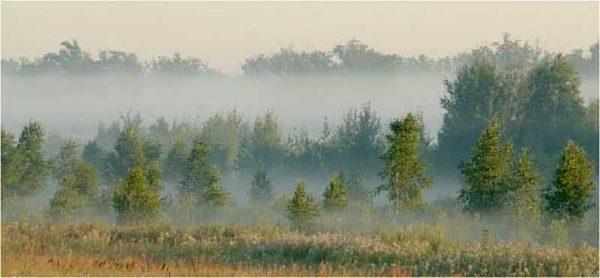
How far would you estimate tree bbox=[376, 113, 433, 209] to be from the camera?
3741 centimetres

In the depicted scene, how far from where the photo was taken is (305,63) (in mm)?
147500

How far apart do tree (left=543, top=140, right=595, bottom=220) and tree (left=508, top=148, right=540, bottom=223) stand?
209cm

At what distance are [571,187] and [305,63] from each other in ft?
379

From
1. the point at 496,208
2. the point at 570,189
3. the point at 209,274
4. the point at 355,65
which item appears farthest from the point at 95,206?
the point at 355,65

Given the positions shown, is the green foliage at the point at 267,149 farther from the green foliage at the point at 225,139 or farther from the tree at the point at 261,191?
the tree at the point at 261,191

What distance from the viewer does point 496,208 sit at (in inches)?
1436

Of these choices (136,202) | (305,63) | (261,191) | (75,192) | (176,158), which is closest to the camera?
(136,202)

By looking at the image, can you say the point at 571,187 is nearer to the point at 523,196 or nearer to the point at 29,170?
the point at 523,196

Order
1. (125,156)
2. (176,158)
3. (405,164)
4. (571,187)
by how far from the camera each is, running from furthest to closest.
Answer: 1. (176,158)
2. (125,156)
3. (405,164)
4. (571,187)

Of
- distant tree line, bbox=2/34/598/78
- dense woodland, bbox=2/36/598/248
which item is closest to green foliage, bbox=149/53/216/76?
distant tree line, bbox=2/34/598/78

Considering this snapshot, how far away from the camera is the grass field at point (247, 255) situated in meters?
18.7

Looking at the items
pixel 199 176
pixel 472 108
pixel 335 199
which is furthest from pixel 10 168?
pixel 472 108

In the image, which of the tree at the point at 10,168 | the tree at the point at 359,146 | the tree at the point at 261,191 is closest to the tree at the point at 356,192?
the tree at the point at 261,191

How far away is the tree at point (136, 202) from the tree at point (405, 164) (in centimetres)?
985
